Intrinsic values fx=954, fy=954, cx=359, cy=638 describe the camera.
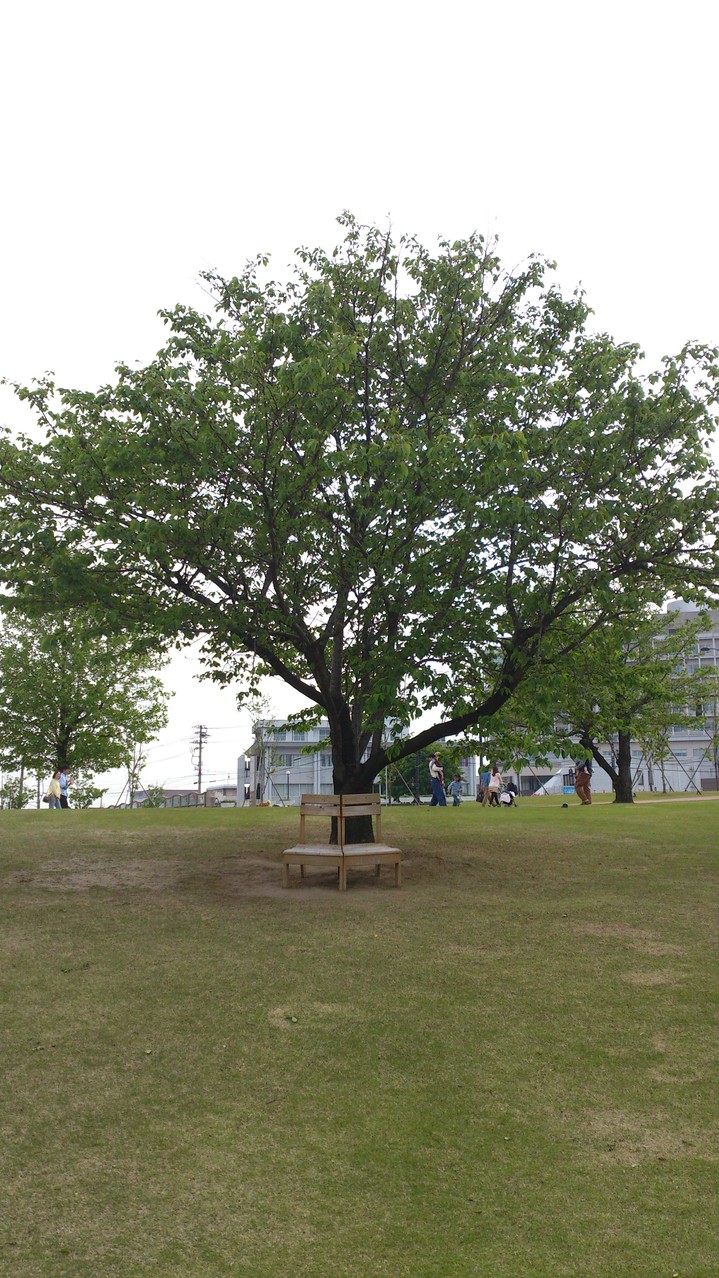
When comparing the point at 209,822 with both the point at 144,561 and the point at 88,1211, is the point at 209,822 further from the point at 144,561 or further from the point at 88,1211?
the point at 88,1211

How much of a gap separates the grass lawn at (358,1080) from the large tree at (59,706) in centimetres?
3347

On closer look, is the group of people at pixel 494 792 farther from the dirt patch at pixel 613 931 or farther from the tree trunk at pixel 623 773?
the dirt patch at pixel 613 931

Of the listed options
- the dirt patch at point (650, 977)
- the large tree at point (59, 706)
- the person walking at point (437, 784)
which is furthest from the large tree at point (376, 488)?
the large tree at point (59, 706)

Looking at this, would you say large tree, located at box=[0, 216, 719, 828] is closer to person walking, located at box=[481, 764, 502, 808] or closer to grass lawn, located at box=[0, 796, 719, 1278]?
grass lawn, located at box=[0, 796, 719, 1278]

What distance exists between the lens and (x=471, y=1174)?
17.5 ft

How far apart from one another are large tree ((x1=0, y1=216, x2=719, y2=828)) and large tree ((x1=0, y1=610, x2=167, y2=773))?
1173 inches

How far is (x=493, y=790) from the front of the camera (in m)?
30.2

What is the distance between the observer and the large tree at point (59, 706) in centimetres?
4397

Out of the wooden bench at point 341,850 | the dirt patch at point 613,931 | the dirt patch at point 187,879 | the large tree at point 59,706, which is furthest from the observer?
the large tree at point 59,706

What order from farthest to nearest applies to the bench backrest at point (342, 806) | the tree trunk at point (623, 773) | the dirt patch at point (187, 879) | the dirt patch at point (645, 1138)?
the tree trunk at point (623, 773) < the bench backrest at point (342, 806) < the dirt patch at point (187, 879) < the dirt patch at point (645, 1138)

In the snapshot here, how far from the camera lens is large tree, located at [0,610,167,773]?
4397cm

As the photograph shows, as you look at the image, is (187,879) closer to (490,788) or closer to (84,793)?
(490,788)

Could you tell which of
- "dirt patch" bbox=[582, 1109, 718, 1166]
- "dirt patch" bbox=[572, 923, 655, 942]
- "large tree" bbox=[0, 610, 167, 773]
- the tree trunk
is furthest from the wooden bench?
"large tree" bbox=[0, 610, 167, 773]

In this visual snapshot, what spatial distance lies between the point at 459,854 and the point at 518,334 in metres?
8.35
